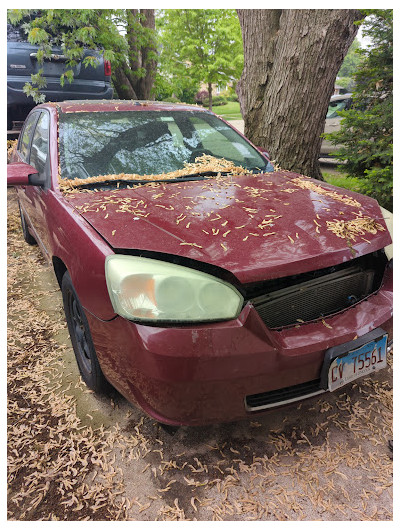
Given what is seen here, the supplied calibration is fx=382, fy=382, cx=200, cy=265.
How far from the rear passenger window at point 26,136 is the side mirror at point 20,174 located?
2.87 ft

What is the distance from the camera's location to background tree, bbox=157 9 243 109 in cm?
1478

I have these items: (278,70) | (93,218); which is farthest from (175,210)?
(278,70)

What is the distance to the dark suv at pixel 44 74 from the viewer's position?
6531mm

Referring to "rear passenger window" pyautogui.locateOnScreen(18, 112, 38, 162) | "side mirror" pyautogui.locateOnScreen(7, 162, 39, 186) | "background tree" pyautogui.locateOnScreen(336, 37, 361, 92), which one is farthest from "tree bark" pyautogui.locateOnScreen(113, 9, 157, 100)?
"side mirror" pyautogui.locateOnScreen(7, 162, 39, 186)

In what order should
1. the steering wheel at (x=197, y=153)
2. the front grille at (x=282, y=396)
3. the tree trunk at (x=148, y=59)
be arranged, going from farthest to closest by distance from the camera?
the tree trunk at (x=148, y=59), the steering wheel at (x=197, y=153), the front grille at (x=282, y=396)

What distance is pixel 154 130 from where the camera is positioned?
9.78 feet

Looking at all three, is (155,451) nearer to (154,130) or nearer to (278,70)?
(154,130)

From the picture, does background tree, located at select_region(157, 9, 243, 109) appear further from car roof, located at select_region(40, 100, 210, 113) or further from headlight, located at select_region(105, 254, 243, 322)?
headlight, located at select_region(105, 254, 243, 322)

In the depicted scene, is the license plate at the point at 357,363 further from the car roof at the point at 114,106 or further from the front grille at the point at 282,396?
the car roof at the point at 114,106

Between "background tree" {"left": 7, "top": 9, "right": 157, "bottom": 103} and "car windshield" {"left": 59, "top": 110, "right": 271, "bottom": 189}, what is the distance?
170 inches

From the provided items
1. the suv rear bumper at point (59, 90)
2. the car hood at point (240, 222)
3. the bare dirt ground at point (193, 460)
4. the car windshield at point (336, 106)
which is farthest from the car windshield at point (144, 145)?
the car windshield at point (336, 106)

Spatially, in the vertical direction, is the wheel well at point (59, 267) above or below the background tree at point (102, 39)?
below

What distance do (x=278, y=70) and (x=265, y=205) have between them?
3205mm

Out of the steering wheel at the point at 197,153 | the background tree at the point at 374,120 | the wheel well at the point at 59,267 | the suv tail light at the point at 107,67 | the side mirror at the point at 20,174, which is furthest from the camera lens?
the suv tail light at the point at 107,67
